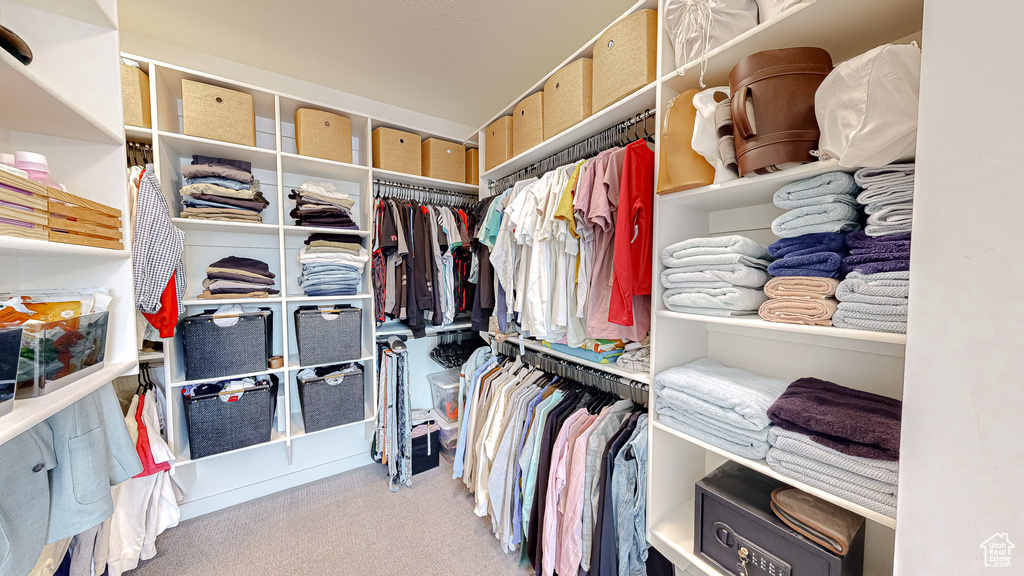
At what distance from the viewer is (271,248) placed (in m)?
2.23

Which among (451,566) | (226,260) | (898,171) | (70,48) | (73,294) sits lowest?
(451,566)

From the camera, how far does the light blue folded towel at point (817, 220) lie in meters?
0.82

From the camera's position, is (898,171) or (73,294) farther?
(73,294)

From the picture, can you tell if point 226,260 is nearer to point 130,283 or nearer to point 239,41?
point 130,283

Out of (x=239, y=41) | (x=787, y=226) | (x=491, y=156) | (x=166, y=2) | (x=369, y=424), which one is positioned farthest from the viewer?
(x=369, y=424)

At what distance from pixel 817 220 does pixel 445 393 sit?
7.80 feet

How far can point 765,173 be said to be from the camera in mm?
911

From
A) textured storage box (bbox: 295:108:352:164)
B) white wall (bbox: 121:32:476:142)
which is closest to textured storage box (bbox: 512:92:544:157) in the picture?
white wall (bbox: 121:32:476:142)

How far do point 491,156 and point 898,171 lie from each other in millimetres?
1874

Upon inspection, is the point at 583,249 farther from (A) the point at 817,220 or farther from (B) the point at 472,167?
(B) the point at 472,167

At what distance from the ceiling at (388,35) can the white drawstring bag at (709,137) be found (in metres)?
1.09

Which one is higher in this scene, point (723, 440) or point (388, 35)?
point (388, 35)

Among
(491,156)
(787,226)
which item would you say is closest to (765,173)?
(787,226)

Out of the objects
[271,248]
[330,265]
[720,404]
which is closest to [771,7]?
[720,404]
